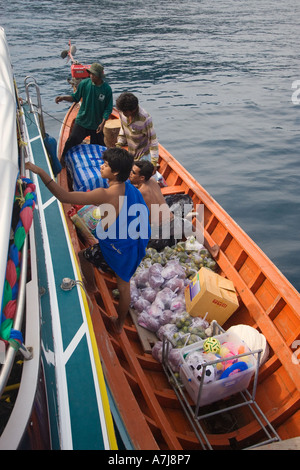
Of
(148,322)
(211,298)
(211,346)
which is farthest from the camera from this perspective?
(148,322)

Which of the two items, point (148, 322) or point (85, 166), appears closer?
point (148, 322)

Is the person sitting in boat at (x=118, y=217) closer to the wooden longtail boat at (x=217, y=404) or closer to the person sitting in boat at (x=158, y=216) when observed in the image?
the wooden longtail boat at (x=217, y=404)

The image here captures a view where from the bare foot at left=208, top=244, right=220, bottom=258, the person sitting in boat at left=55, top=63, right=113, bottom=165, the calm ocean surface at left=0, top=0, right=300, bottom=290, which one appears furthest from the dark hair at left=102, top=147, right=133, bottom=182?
the calm ocean surface at left=0, top=0, right=300, bottom=290

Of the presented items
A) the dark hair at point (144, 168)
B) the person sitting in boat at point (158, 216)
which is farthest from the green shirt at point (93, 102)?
the dark hair at point (144, 168)

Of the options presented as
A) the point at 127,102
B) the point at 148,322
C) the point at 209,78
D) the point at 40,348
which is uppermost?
the point at 209,78

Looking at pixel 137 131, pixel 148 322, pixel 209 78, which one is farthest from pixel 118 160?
pixel 209 78

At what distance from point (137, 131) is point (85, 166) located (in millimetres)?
975

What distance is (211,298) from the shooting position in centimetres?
388

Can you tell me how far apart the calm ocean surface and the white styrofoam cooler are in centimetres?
363

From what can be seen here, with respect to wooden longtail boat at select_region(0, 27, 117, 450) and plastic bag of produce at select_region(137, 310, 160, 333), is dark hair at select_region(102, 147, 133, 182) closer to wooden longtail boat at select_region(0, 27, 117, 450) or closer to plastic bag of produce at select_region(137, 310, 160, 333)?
wooden longtail boat at select_region(0, 27, 117, 450)

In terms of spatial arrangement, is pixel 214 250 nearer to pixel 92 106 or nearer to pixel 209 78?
pixel 92 106

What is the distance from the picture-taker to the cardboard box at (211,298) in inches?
153

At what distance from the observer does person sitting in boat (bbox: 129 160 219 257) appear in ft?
14.3

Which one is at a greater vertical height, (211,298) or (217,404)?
(211,298)
